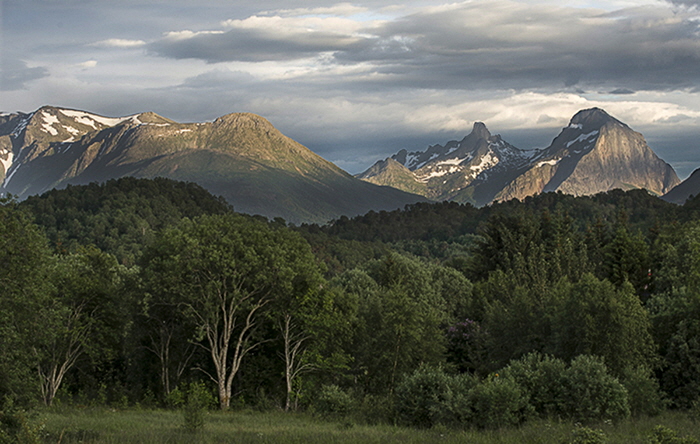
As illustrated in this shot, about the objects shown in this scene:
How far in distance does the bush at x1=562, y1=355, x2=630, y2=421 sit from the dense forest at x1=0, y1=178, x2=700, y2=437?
0.18 ft

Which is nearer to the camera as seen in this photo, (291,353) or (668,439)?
(668,439)

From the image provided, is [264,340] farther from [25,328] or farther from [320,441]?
[320,441]

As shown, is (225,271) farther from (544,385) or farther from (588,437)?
(588,437)

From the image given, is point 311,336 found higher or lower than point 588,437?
lower

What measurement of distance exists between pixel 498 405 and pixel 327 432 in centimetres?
618

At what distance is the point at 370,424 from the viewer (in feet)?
83.7

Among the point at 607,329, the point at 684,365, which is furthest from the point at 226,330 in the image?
the point at 684,365

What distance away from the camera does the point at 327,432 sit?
2225 cm

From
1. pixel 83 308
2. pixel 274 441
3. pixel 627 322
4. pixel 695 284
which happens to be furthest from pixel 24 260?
pixel 695 284

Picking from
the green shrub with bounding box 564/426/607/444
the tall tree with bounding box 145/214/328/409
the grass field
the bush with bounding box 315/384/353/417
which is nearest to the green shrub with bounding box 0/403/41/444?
the grass field

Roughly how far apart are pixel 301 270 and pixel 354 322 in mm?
5792

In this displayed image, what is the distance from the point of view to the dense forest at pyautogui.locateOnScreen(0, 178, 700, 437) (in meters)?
25.2

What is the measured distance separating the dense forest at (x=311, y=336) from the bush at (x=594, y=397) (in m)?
0.06

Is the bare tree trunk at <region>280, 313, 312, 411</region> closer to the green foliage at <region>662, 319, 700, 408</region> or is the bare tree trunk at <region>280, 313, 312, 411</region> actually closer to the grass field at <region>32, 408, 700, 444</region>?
the grass field at <region>32, 408, 700, 444</region>
